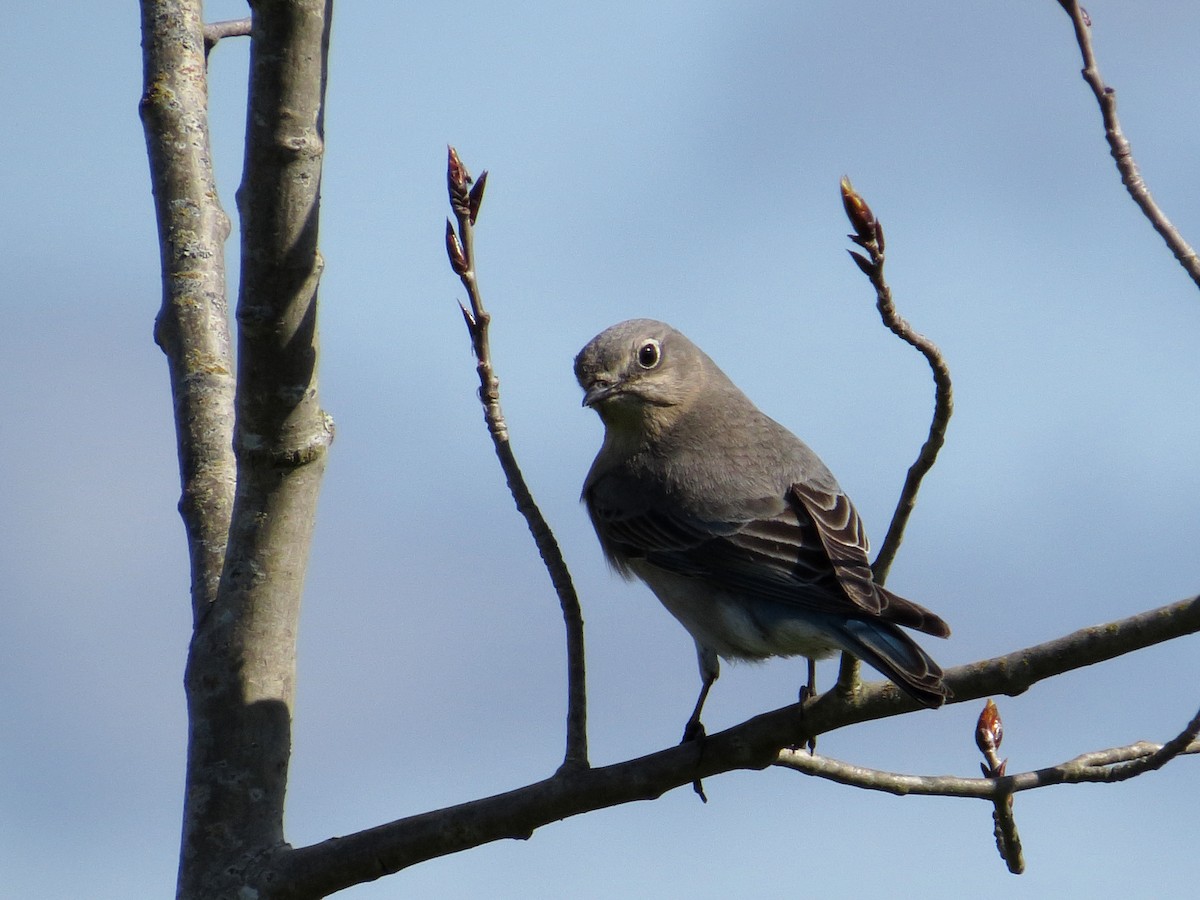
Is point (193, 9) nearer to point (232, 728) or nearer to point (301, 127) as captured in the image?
point (301, 127)

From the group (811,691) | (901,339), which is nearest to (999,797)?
(811,691)

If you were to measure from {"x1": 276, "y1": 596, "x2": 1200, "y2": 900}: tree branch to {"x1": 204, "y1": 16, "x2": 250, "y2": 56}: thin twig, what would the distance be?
4023 mm

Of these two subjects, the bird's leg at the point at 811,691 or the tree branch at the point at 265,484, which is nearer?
the tree branch at the point at 265,484

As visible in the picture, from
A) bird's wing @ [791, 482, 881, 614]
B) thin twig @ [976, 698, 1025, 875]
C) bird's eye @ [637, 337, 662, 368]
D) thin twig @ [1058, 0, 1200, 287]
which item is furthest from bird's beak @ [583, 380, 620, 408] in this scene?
Result: thin twig @ [1058, 0, 1200, 287]

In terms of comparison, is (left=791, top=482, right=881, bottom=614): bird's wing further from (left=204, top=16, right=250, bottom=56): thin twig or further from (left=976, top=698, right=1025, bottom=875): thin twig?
(left=204, top=16, right=250, bottom=56): thin twig

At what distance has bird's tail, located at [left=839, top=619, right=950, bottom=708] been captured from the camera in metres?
4.12

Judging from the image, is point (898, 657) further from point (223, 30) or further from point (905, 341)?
point (223, 30)

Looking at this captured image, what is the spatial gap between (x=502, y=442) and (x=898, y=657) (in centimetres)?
141

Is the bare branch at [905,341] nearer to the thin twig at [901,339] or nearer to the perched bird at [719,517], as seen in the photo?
the thin twig at [901,339]

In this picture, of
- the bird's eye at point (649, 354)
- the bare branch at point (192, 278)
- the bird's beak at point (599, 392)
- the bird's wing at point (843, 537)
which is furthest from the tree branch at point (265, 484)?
the bird's eye at point (649, 354)

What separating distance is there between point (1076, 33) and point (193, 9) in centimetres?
393

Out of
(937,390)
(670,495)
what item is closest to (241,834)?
(937,390)

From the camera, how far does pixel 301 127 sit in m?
3.77

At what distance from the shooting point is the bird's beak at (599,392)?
727 cm
